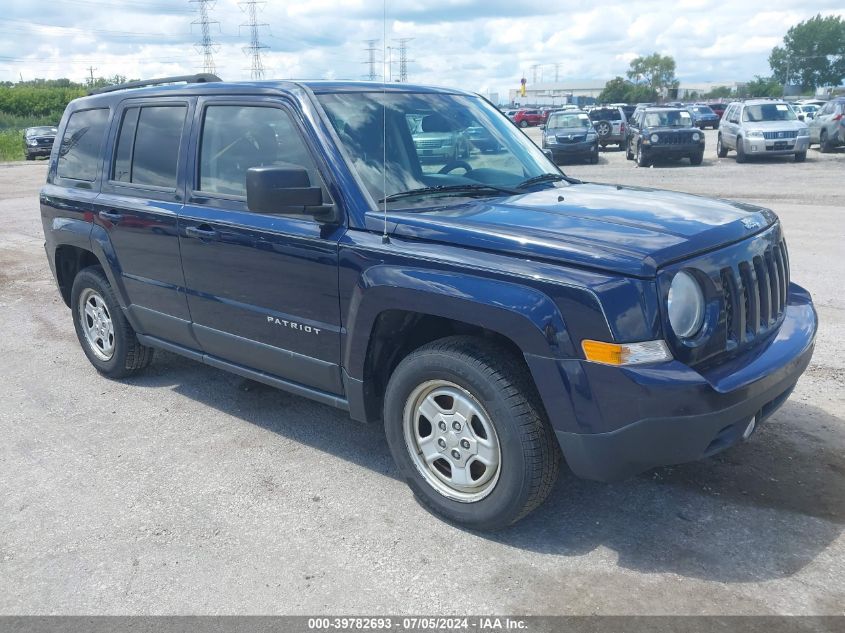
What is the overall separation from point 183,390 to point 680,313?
12.3 ft

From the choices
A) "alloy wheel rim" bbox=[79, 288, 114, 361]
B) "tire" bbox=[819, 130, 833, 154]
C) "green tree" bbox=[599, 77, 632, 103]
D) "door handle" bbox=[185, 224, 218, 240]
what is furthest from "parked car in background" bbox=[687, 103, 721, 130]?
"green tree" bbox=[599, 77, 632, 103]

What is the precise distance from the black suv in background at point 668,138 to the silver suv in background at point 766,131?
1.19m

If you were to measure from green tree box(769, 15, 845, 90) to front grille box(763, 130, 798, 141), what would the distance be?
11458cm

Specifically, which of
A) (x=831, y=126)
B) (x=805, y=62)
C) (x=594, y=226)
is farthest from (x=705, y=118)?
(x=805, y=62)

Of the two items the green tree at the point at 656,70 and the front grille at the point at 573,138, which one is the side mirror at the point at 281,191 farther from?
the green tree at the point at 656,70

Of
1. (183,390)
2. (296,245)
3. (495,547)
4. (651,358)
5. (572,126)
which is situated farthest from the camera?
(572,126)

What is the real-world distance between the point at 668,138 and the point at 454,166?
19.4 m

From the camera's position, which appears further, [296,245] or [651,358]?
[296,245]

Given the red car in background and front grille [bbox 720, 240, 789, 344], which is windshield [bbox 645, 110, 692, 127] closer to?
front grille [bbox 720, 240, 789, 344]

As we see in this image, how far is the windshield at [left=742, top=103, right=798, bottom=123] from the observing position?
21.9m

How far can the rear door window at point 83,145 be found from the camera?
537 cm

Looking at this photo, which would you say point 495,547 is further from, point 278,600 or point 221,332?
point 221,332

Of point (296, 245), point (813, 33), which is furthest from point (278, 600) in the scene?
point (813, 33)

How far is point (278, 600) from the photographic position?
310 centimetres
